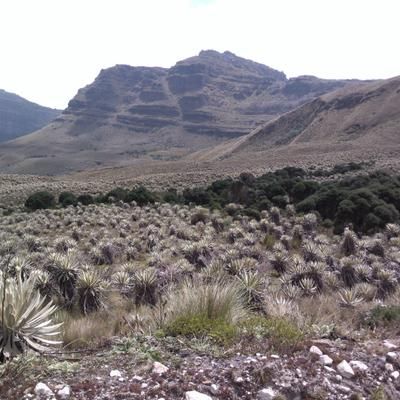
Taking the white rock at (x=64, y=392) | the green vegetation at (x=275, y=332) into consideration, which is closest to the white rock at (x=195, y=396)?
the white rock at (x=64, y=392)

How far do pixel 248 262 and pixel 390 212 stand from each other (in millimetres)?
15485

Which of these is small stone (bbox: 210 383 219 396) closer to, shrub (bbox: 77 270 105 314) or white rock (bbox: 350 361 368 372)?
white rock (bbox: 350 361 368 372)

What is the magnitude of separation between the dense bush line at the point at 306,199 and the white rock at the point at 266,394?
946 inches

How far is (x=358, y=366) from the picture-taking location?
442cm

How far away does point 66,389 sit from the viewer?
353cm

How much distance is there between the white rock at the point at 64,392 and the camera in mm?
3466

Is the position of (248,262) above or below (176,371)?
below

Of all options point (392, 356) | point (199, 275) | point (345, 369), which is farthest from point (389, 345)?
point (199, 275)

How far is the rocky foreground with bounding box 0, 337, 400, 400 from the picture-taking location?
142 inches

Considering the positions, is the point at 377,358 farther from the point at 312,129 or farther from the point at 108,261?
the point at 312,129

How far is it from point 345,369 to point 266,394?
102cm

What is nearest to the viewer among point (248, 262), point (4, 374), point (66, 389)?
point (66, 389)

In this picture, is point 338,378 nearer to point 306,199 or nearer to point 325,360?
point 325,360

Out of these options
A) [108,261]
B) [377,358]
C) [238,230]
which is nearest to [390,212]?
[238,230]
